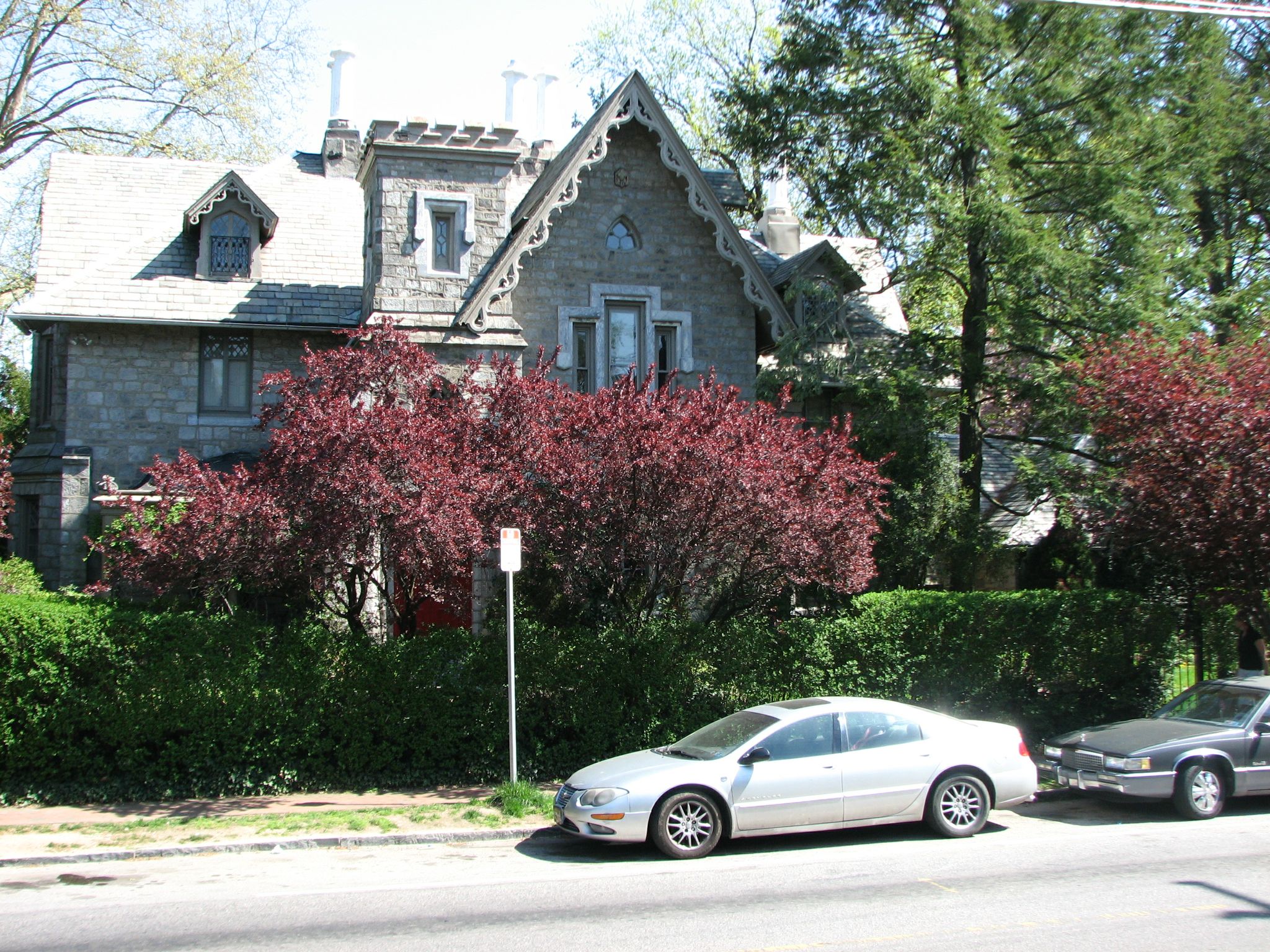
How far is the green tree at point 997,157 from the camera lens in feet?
58.0

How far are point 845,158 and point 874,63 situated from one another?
5.41 feet

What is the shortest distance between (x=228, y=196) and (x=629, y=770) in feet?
49.1

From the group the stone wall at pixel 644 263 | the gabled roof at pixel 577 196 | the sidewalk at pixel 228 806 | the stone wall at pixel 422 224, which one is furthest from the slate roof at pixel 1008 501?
the sidewalk at pixel 228 806

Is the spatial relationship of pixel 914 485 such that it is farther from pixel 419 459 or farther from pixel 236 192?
pixel 236 192

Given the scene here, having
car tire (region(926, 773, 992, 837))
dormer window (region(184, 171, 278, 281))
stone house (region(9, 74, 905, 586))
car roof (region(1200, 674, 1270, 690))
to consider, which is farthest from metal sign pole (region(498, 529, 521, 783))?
dormer window (region(184, 171, 278, 281))

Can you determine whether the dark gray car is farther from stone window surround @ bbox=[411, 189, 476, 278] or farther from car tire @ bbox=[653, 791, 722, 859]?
stone window surround @ bbox=[411, 189, 476, 278]

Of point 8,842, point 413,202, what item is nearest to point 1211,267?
point 413,202

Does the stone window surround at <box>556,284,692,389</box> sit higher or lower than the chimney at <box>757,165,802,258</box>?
lower

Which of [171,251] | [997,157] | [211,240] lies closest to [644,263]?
[997,157]

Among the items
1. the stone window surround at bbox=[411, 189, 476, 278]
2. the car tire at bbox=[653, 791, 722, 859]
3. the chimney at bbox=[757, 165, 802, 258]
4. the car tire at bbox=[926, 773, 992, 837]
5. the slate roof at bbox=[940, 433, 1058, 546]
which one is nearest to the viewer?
the car tire at bbox=[653, 791, 722, 859]

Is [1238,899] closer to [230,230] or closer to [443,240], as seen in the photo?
[443,240]

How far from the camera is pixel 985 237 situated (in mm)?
17734

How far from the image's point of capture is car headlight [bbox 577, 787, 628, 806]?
33.3 feet

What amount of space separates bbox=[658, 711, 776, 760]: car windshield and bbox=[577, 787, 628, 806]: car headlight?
925mm
